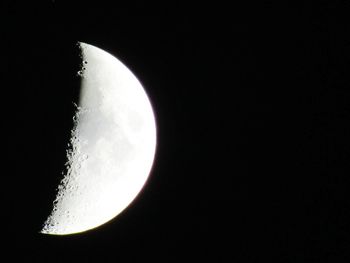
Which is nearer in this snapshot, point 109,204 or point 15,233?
point 15,233

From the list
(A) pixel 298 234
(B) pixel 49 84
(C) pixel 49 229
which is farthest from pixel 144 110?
(A) pixel 298 234

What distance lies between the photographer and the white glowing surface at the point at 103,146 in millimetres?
2561

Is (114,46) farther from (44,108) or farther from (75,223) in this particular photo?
(75,223)

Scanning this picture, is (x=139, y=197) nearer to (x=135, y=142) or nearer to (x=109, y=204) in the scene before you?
(x=109, y=204)

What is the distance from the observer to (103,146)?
2.64m

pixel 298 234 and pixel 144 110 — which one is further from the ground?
pixel 144 110

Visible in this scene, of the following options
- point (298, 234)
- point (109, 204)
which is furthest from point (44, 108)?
point (298, 234)

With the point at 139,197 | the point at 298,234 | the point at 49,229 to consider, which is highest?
the point at 139,197

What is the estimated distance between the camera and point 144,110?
9.55 ft

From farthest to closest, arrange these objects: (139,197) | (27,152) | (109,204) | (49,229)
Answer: (139,197) → (109,204) → (49,229) → (27,152)

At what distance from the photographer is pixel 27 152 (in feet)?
7.86

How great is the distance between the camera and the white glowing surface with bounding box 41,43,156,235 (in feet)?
8.40

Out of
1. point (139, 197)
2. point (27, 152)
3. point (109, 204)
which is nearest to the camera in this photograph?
point (27, 152)

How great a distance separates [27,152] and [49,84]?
0.65m
